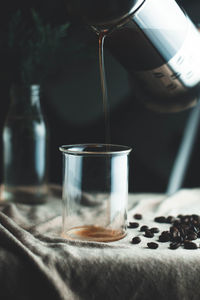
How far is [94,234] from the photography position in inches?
38.5

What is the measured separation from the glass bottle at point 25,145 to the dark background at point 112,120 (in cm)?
37

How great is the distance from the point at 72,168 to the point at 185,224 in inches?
11.4

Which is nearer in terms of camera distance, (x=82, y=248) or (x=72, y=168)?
(x=82, y=248)

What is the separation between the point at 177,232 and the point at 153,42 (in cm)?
41

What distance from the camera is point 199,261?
82cm

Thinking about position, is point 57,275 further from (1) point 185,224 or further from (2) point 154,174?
(2) point 154,174

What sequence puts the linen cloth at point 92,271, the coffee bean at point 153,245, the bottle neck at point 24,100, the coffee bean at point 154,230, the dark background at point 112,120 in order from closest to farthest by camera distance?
the linen cloth at point 92,271, the coffee bean at point 153,245, the coffee bean at point 154,230, the bottle neck at point 24,100, the dark background at point 112,120

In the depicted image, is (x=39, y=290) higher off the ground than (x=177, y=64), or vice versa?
(x=177, y=64)

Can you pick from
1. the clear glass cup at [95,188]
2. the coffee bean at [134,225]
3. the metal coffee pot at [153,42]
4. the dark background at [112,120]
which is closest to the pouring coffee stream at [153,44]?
the metal coffee pot at [153,42]

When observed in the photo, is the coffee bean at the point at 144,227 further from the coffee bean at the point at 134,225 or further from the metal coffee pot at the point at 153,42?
the metal coffee pot at the point at 153,42

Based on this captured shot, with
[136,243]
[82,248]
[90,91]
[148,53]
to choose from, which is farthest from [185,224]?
[90,91]

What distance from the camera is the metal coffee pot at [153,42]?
782 mm

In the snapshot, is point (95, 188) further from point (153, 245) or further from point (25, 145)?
point (25, 145)

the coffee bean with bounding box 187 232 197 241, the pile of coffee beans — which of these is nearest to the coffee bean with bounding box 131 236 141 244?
the pile of coffee beans
